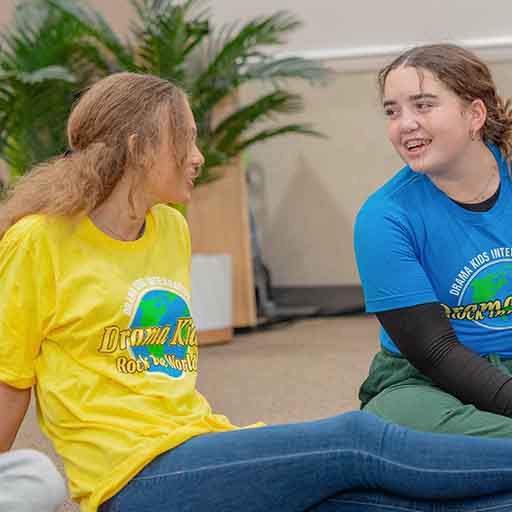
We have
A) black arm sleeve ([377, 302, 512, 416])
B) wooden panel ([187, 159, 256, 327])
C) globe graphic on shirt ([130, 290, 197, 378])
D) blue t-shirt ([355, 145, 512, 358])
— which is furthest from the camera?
wooden panel ([187, 159, 256, 327])

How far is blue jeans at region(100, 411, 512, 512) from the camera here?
145 centimetres

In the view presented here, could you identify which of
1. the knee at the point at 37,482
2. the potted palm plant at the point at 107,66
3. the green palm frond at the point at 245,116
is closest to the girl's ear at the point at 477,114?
the knee at the point at 37,482

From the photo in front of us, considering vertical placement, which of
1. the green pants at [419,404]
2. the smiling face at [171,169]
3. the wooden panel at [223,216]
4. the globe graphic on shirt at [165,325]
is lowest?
the wooden panel at [223,216]

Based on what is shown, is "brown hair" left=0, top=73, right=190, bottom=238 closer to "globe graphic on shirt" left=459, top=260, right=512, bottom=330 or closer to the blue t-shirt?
the blue t-shirt

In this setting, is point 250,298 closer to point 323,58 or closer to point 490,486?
point 323,58

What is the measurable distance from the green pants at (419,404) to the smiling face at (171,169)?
20.5 inches

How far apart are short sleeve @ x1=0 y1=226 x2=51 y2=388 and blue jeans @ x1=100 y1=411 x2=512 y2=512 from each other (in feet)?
0.80

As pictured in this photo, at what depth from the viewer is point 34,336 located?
1474 mm

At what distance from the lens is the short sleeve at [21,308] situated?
4.78ft

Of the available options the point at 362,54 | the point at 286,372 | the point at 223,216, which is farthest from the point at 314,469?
the point at 362,54

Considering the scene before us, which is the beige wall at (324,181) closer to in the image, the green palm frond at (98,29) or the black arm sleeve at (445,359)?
the green palm frond at (98,29)

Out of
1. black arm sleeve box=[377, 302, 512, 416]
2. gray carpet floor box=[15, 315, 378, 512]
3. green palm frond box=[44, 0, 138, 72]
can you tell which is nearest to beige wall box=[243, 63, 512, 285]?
gray carpet floor box=[15, 315, 378, 512]

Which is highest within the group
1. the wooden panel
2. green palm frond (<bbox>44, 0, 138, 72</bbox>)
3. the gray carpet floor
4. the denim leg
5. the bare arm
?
green palm frond (<bbox>44, 0, 138, 72</bbox>)

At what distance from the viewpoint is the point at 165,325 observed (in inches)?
61.5
